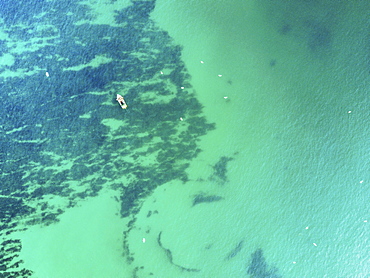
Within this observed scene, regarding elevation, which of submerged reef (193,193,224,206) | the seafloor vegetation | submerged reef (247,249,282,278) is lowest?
submerged reef (247,249,282,278)

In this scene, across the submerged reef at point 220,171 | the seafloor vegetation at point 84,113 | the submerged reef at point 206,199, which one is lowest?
the submerged reef at point 206,199

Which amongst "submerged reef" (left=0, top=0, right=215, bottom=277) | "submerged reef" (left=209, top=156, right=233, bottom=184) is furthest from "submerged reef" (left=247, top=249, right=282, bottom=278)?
"submerged reef" (left=0, top=0, right=215, bottom=277)

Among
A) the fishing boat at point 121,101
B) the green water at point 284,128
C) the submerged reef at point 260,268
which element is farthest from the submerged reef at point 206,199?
the fishing boat at point 121,101

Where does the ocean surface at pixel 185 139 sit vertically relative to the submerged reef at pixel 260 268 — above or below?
above

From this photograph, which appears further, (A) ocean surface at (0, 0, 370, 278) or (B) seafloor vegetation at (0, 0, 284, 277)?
(B) seafloor vegetation at (0, 0, 284, 277)

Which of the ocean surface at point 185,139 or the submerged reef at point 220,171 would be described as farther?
the submerged reef at point 220,171

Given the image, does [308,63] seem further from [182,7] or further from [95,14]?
[95,14]

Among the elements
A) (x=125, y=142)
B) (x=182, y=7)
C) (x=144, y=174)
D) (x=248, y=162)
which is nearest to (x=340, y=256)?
(x=248, y=162)

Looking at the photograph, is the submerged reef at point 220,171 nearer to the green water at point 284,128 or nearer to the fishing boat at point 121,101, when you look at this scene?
the green water at point 284,128

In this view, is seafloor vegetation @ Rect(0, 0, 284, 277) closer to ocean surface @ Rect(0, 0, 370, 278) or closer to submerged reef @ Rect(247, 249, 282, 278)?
ocean surface @ Rect(0, 0, 370, 278)

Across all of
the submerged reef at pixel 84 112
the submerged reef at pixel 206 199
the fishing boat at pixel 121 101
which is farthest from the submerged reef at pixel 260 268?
the fishing boat at pixel 121 101

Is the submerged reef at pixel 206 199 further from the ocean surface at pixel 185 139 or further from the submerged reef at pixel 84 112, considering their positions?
the submerged reef at pixel 84 112
